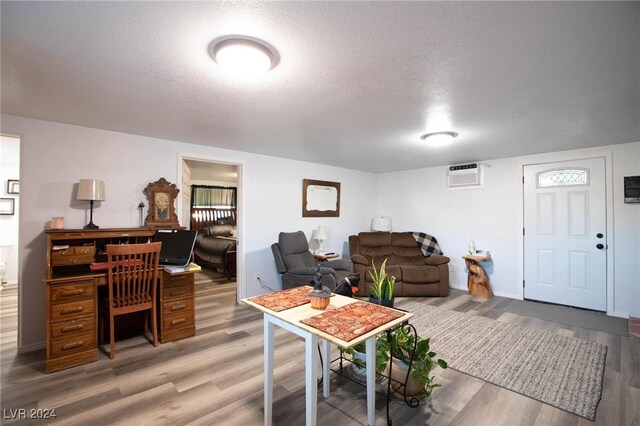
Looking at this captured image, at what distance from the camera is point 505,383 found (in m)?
2.24

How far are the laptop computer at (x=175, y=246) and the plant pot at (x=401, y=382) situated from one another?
2.34 metres

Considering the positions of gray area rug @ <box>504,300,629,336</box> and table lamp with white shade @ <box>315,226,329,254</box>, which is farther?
table lamp with white shade @ <box>315,226,329,254</box>

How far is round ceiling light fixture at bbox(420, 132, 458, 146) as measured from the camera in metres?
3.24

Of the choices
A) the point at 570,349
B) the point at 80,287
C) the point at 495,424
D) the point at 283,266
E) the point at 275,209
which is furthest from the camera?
the point at 275,209

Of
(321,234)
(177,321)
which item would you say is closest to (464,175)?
(321,234)

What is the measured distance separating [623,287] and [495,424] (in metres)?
3.43

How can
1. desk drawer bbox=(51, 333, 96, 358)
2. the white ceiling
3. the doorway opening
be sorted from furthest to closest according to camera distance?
the doorway opening, desk drawer bbox=(51, 333, 96, 358), the white ceiling

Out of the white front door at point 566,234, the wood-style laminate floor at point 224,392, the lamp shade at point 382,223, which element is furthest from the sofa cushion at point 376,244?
the wood-style laminate floor at point 224,392

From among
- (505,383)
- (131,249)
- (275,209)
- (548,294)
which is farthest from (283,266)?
(548,294)

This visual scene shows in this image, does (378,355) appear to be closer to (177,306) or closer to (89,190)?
(177,306)

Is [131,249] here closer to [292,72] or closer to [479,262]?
[292,72]

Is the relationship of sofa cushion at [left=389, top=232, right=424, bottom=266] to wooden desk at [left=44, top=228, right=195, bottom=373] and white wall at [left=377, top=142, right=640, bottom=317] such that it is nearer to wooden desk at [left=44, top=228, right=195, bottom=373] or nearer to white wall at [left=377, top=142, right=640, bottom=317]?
white wall at [left=377, top=142, right=640, bottom=317]

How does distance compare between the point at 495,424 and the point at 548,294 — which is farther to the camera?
the point at 548,294

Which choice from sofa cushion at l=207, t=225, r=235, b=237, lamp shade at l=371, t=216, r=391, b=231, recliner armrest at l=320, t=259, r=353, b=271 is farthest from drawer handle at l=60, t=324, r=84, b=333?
lamp shade at l=371, t=216, r=391, b=231
